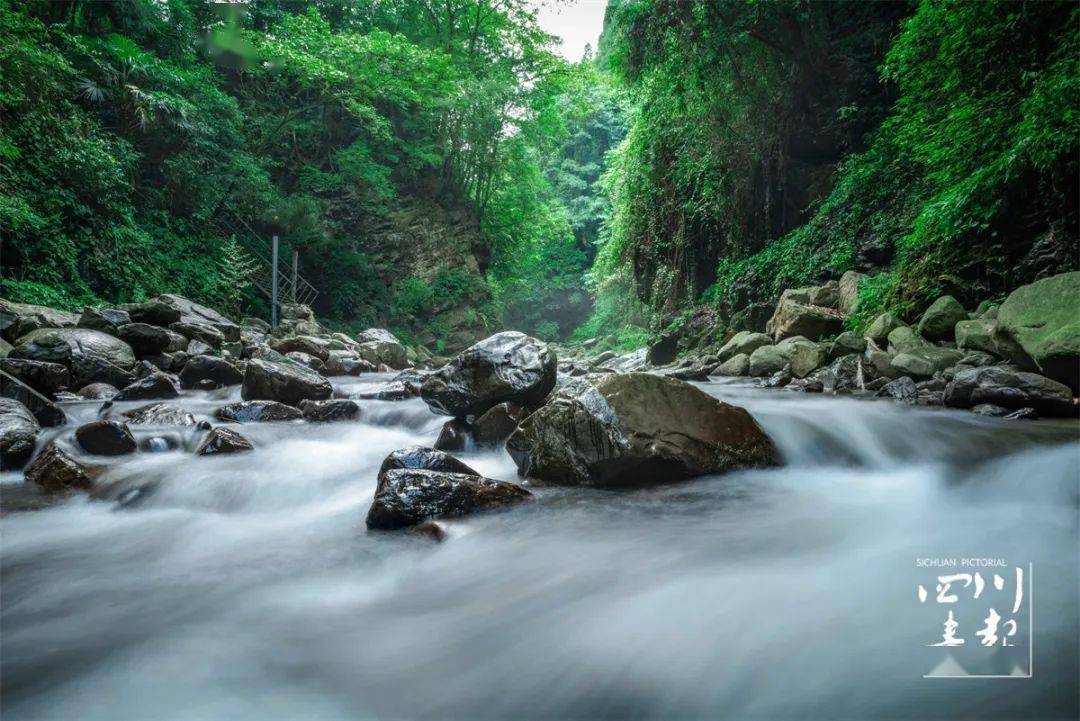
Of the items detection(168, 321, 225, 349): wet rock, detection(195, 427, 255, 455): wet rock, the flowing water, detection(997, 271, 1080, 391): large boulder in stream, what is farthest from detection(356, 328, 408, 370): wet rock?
detection(997, 271, 1080, 391): large boulder in stream

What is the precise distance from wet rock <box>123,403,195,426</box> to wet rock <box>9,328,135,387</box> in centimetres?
218

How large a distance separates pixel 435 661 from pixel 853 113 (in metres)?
12.5

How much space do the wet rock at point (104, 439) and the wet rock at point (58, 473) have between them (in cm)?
47

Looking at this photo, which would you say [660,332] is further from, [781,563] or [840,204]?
[781,563]

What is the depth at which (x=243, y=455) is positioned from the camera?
4488 mm

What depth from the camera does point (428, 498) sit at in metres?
3.01

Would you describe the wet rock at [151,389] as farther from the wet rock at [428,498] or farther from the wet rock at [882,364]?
the wet rock at [882,364]

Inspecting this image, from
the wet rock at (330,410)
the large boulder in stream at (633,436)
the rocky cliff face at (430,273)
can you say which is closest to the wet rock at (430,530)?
the large boulder in stream at (633,436)

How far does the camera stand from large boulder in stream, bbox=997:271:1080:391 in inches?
164

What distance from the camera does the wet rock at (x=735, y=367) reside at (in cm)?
923

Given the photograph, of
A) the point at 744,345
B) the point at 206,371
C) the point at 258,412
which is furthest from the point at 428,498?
the point at 744,345

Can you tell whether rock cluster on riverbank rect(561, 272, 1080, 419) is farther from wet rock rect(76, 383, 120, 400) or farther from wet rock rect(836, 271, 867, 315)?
wet rock rect(76, 383, 120, 400)

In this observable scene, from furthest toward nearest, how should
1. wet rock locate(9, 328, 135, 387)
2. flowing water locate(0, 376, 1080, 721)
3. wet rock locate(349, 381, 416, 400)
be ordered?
1. wet rock locate(349, 381, 416, 400)
2. wet rock locate(9, 328, 135, 387)
3. flowing water locate(0, 376, 1080, 721)

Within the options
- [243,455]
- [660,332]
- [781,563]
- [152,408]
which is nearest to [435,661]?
[781,563]
